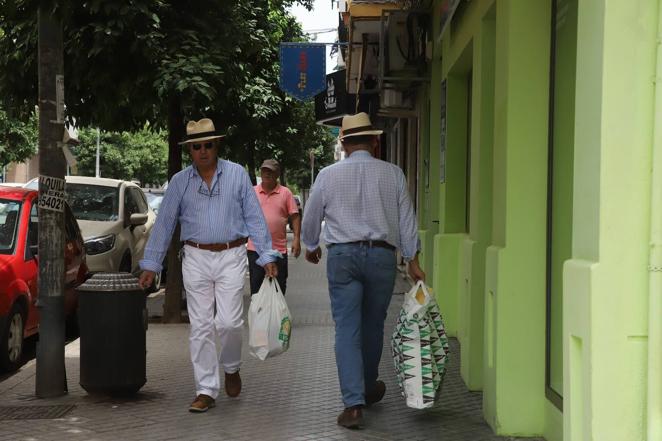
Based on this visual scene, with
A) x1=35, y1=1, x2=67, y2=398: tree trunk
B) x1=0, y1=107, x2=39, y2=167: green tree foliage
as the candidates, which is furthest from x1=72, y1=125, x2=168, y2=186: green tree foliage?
x1=35, y1=1, x2=67, y2=398: tree trunk

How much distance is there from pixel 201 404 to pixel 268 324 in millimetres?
713

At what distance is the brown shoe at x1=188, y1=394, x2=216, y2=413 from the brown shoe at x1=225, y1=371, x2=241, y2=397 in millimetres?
377

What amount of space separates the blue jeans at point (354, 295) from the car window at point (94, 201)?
831 centimetres

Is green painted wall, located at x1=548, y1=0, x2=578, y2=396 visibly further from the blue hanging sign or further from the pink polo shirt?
the blue hanging sign

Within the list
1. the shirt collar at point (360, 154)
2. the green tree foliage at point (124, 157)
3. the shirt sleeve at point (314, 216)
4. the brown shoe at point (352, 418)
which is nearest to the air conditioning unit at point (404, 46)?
the shirt collar at point (360, 154)

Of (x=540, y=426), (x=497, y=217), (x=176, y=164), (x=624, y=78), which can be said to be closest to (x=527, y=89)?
(x=497, y=217)

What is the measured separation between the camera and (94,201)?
14188 millimetres

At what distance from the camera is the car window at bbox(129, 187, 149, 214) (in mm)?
15231

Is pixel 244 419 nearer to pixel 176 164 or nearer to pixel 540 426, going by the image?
pixel 540 426

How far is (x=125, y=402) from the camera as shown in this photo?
6855 millimetres

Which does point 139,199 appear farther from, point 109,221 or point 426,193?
point 426,193

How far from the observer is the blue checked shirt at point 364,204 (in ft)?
20.1

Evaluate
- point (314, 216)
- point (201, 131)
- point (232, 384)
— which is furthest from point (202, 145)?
point (232, 384)

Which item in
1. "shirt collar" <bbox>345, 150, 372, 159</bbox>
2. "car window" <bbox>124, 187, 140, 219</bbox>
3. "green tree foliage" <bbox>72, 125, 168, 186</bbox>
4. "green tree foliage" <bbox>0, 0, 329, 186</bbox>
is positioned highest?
"green tree foliage" <bbox>72, 125, 168, 186</bbox>
